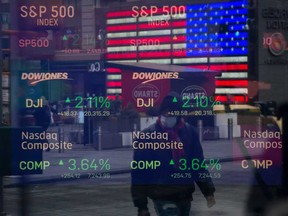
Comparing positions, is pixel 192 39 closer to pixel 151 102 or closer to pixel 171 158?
pixel 151 102

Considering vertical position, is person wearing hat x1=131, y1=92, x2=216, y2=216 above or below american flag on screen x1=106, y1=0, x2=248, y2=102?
below

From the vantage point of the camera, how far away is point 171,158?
4457 mm

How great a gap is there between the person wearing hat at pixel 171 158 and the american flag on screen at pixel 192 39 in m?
0.25

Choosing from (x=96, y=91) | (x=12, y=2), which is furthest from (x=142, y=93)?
(x=12, y=2)

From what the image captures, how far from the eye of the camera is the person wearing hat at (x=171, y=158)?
445cm

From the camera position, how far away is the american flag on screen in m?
4.41

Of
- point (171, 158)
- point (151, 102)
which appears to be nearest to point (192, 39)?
point (151, 102)

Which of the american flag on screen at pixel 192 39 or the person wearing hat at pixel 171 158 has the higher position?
the american flag on screen at pixel 192 39

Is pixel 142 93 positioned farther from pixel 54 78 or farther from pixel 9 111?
pixel 9 111

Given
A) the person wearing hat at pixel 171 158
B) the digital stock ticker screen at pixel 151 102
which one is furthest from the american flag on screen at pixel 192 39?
the person wearing hat at pixel 171 158

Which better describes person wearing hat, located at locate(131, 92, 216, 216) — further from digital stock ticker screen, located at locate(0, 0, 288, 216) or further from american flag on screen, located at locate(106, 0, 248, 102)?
american flag on screen, located at locate(106, 0, 248, 102)

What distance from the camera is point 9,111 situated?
4.66m

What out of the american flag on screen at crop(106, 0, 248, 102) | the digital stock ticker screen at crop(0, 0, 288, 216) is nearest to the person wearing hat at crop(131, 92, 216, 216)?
the digital stock ticker screen at crop(0, 0, 288, 216)

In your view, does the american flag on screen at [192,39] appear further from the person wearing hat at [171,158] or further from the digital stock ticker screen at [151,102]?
the person wearing hat at [171,158]
